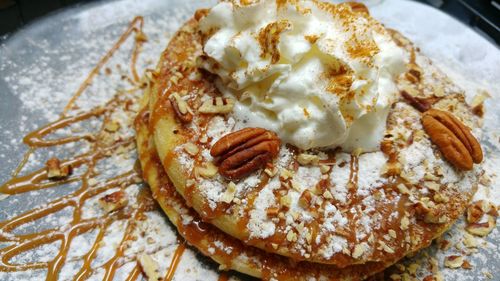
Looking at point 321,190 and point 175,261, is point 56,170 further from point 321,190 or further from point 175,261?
point 321,190

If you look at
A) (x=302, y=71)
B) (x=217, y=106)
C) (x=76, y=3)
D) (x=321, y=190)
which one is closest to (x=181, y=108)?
(x=217, y=106)

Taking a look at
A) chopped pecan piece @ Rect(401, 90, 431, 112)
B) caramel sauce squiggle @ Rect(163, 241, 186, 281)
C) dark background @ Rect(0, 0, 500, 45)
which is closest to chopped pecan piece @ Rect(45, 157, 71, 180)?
caramel sauce squiggle @ Rect(163, 241, 186, 281)

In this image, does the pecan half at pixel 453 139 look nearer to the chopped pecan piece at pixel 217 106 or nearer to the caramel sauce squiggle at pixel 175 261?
the chopped pecan piece at pixel 217 106

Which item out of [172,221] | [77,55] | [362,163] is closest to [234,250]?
[172,221]

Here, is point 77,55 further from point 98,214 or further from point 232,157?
point 232,157

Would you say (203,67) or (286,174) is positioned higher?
(203,67)

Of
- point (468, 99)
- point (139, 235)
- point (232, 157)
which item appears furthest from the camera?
point (468, 99)

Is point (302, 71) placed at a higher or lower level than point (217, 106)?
higher

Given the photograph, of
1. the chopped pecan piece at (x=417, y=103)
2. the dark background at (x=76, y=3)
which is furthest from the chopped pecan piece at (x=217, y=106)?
the dark background at (x=76, y=3)
